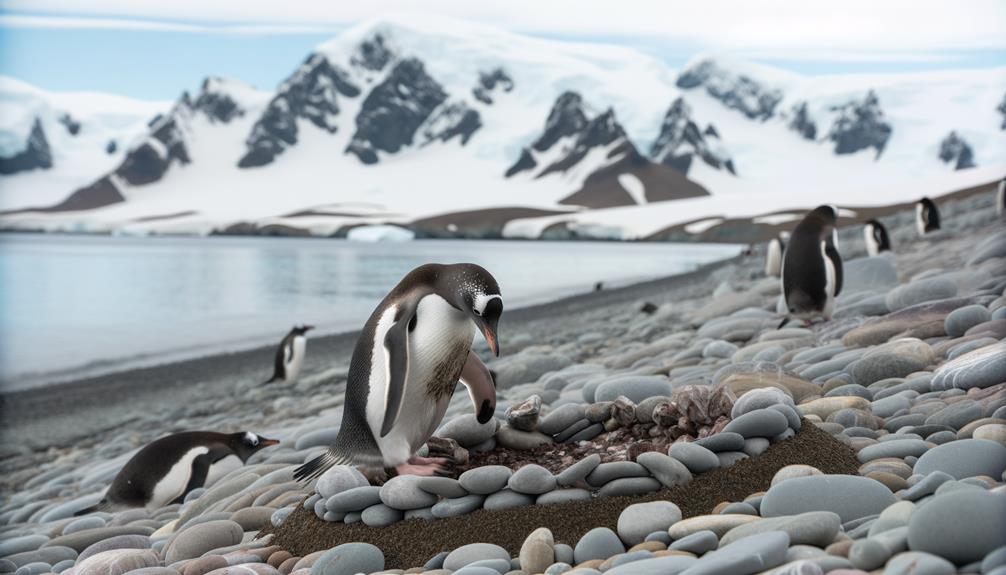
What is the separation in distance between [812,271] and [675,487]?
340 cm

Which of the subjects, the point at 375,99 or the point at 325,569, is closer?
the point at 325,569

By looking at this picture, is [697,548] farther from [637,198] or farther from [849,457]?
[637,198]

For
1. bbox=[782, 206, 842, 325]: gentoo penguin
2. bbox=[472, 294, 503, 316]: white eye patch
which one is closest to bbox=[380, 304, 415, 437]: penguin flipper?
bbox=[472, 294, 503, 316]: white eye patch

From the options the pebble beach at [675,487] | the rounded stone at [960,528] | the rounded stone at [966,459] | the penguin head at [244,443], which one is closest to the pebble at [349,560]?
the pebble beach at [675,487]

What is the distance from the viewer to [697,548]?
232cm

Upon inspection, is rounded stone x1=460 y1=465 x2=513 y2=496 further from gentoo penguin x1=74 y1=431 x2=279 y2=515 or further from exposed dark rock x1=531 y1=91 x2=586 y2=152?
exposed dark rock x1=531 y1=91 x2=586 y2=152

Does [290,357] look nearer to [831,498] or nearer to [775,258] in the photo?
[775,258]

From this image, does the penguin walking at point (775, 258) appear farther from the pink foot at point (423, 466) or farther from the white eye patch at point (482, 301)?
the white eye patch at point (482, 301)

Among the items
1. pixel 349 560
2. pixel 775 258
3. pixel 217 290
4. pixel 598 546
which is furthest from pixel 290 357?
pixel 217 290

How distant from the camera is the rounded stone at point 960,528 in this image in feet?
6.34

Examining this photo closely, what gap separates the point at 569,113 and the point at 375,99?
504 inches

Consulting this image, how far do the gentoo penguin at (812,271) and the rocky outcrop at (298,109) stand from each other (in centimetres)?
5686

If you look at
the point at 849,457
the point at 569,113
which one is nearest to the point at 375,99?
the point at 569,113

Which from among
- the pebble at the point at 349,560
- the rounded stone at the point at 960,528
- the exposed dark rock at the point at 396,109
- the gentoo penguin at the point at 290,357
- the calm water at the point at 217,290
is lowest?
the calm water at the point at 217,290
